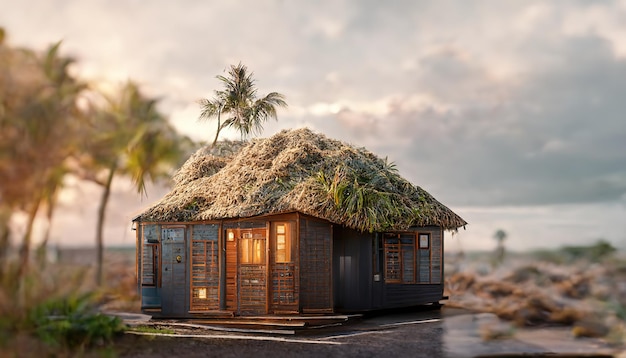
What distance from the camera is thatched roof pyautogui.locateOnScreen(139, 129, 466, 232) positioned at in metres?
15.4

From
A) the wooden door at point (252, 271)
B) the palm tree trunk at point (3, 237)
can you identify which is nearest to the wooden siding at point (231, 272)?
the wooden door at point (252, 271)

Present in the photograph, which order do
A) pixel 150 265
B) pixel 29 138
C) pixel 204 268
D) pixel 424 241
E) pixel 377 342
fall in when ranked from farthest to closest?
1. pixel 424 241
2. pixel 150 265
3. pixel 204 268
4. pixel 377 342
5. pixel 29 138

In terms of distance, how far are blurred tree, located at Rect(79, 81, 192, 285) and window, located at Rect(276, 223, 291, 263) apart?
3.44 m

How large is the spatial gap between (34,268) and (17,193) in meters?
1.29

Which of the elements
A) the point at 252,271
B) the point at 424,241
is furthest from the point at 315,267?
the point at 424,241

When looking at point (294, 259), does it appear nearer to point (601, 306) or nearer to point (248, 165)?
point (248, 165)

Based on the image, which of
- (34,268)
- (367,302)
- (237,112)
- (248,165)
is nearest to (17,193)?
(34,268)

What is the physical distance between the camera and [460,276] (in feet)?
71.4

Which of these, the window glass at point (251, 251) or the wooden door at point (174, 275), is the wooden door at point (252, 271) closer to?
the window glass at point (251, 251)

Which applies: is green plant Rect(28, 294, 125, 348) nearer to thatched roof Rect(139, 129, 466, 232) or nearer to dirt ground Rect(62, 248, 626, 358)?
dirt ground Rect(62, 248, 626, 358)

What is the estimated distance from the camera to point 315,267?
1515 cm

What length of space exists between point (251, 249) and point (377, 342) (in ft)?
14.5

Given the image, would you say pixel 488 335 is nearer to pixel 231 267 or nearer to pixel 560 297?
pixel 560 297

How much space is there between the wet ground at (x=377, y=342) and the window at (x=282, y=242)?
1944 millimetres
